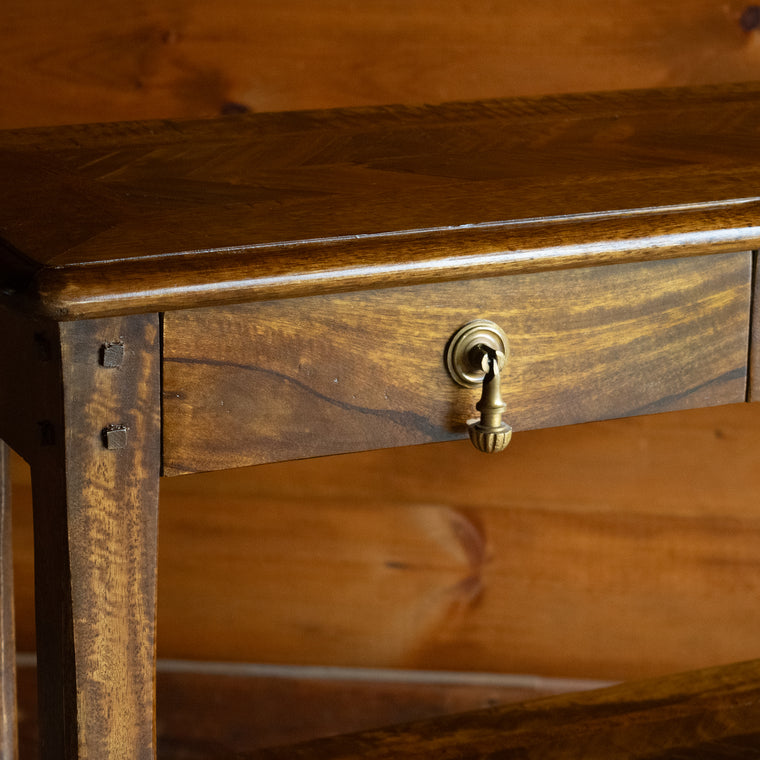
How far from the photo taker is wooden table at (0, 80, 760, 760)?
659mm

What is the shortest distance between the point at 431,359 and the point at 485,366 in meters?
0.03

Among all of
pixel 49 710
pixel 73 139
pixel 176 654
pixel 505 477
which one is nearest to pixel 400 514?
pixel 505 477

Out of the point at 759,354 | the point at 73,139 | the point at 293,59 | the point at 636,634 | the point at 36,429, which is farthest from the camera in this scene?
the point at 636,634

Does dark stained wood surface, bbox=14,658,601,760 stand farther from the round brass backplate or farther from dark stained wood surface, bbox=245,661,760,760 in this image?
the round brass backplate

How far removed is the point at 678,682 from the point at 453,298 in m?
0.66

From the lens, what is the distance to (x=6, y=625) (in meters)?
1.09

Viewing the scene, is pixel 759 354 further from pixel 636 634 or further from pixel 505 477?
pixel 636 634

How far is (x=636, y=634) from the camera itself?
169cm

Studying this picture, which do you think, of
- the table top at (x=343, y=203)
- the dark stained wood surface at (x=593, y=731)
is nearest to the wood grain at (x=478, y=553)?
the dark stained wood surface at (x=593, y=731)

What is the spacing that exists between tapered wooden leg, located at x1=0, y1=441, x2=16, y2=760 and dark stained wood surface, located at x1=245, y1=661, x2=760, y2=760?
0.76ft

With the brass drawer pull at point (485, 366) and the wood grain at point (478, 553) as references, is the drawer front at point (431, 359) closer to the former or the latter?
the brass drawer pull at point (485, 366)

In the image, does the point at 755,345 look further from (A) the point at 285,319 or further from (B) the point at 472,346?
(A) the point at 285,319

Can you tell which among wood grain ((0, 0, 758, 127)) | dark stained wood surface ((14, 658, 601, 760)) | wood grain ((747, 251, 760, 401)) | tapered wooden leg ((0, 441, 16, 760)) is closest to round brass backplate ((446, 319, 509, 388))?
wood grain ((747, 251, 760, 401))

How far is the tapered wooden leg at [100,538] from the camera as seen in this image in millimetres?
662
